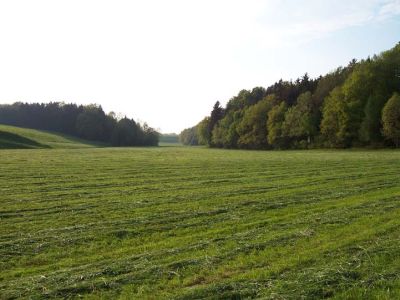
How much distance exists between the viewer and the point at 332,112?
76625mm

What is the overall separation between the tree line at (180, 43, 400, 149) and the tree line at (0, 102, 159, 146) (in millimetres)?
62555

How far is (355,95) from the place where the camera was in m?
72.7

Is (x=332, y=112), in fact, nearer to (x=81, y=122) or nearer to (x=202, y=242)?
(x=202, y=242)

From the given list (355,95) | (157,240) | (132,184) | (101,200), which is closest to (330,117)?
(355,95)

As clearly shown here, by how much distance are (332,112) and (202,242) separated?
69.9 metres

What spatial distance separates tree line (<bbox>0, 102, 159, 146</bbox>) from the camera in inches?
6688

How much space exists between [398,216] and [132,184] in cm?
1629

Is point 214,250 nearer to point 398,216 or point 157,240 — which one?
point 157,240

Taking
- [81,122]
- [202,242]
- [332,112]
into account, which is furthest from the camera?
[81,122]

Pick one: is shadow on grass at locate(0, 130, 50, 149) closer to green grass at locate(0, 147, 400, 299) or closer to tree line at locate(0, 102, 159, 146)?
tree line at locate(0, 102, 159, 146)

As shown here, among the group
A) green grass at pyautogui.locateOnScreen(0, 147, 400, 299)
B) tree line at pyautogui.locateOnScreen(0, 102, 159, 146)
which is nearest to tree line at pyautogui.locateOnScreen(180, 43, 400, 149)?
green grass at pyautogui.locateOnScreen(0, 147, 400, 299)

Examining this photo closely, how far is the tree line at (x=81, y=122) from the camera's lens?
169875mm

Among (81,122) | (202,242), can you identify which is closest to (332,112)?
(202,242)

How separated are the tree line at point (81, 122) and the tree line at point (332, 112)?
62.6m
